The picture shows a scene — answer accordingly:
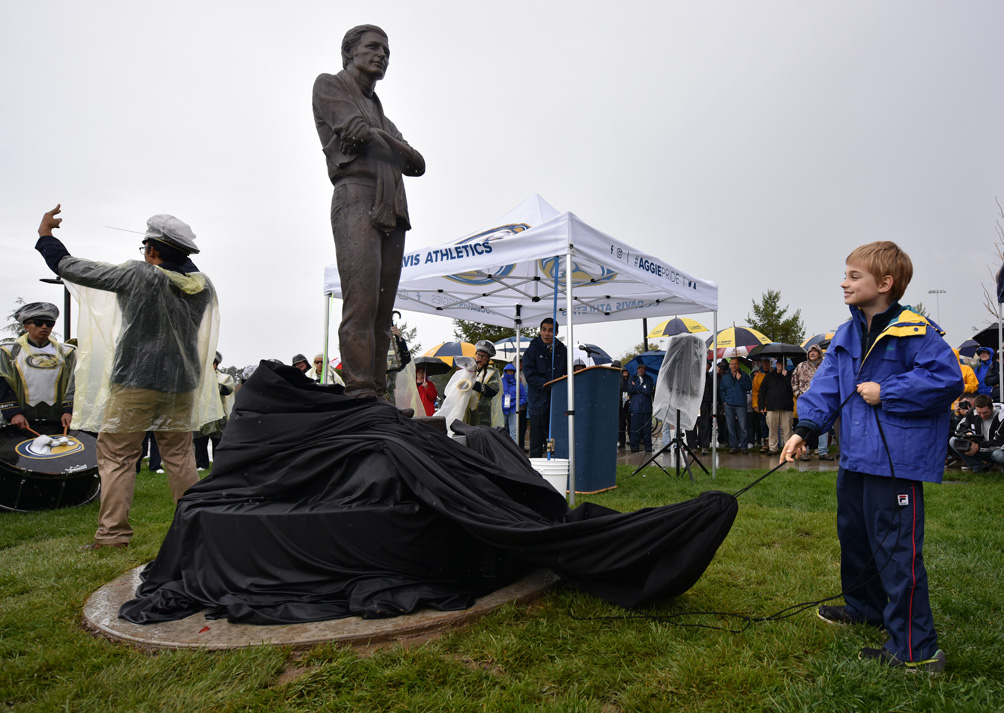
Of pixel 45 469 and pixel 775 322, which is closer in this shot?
pixel 45 469

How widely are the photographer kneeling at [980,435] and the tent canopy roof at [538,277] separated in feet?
12.9

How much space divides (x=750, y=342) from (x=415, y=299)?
10263 mm

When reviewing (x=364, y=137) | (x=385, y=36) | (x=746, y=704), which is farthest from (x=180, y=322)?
(x=746, y=704)

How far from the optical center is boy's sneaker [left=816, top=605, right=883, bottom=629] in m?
2.77

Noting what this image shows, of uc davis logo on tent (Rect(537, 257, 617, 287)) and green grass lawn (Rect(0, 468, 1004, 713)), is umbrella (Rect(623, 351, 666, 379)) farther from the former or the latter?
green grass lawn (Rect(0, 468, 1004, 713))

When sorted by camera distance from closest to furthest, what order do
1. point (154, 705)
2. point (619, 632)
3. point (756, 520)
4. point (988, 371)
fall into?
point (154, 705), point (619, 632), point (756, 520), point (988, 371)

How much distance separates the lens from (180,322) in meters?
4.65

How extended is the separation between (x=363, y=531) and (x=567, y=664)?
1.13 meters

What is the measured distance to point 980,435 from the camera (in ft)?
28.0

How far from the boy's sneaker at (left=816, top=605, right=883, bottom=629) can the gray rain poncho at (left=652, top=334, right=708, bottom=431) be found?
208 inches

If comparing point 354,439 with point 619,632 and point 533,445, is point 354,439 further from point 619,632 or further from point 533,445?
point 533,445

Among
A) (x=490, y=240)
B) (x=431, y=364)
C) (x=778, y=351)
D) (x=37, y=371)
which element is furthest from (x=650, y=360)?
(x=37, y=371)

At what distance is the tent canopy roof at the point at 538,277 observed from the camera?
6.39 metres

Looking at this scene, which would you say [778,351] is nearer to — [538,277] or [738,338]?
[738,338]
